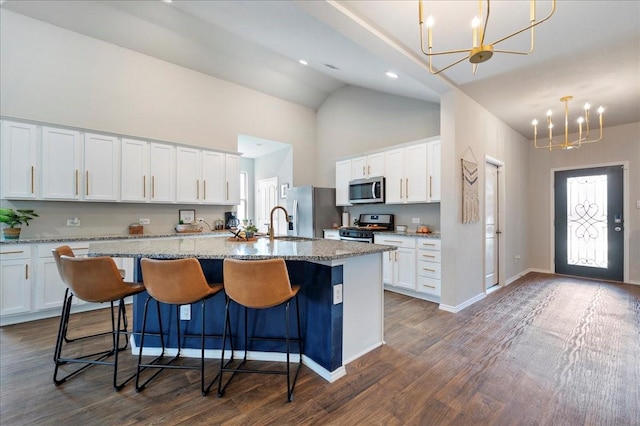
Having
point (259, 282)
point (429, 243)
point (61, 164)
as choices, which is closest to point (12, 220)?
point (61, 164)

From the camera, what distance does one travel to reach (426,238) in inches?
150

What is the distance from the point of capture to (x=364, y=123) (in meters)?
5.63

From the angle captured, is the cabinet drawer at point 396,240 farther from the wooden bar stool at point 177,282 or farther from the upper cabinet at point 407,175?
the wooden bar stool at point 177,282

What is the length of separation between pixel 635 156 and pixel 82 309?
28.6 ft

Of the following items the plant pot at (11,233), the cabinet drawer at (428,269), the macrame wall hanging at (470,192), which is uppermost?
the macrame wall hanging at (470,192)

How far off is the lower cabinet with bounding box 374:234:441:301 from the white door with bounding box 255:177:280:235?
3.24 meters

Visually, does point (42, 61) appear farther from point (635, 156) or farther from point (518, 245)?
point (635, 156)

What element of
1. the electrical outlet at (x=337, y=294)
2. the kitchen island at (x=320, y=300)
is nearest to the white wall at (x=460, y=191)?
the kitchen island at (x=320, y=300)

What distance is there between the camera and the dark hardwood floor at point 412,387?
1.67 m

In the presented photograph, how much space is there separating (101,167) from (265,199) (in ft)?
12.8

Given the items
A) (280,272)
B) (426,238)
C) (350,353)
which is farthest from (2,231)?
(426,238)

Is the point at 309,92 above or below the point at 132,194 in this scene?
above

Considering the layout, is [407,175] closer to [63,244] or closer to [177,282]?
[177,282]

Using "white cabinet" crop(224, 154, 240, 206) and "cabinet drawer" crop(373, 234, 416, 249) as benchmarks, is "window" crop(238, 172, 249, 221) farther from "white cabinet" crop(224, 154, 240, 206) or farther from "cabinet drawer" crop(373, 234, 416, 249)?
"cabinet drawer" crop(373, 234, 416, 249)
